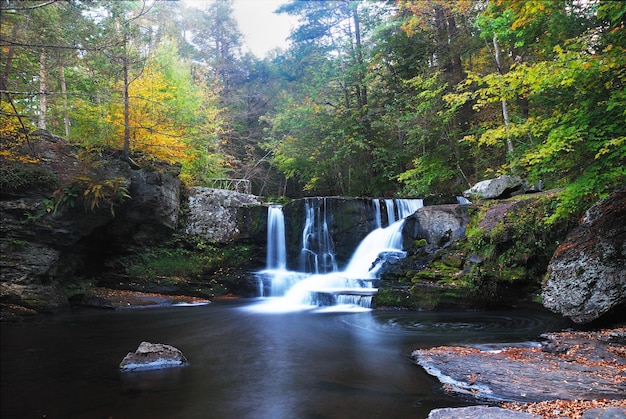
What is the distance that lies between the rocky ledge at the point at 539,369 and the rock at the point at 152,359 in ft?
11.4

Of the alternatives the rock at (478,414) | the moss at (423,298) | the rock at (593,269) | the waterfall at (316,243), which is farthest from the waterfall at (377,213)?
the rock at (478,414)

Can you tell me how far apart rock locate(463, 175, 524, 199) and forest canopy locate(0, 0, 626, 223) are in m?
0.31

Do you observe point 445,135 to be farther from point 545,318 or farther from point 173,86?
point 173,86

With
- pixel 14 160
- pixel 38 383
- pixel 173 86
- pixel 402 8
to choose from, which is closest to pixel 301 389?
pixel 38 383

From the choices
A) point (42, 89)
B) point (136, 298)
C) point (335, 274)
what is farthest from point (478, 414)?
point (42, 89)

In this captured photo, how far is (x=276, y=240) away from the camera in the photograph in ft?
45.5

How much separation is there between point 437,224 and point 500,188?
8.00 ft

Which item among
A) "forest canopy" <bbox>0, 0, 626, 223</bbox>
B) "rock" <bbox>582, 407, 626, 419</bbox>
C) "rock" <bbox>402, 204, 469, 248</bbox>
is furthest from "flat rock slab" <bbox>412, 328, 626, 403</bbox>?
"rock" <bbox>402, 204, 469, 248</bbox>

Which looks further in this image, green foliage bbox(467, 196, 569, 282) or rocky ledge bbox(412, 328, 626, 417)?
green foliage bbox(467, 196, 569, 282)

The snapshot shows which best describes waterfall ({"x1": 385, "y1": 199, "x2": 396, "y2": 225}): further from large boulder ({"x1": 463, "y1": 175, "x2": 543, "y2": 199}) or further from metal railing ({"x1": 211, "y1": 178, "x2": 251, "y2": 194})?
metal railing ({"x1": 211, "y1": 178, "x2": 251, "y2": 194})

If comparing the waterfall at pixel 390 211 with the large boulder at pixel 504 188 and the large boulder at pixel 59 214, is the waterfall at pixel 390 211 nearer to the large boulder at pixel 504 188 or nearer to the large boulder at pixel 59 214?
the large boulder at pixel 504 188

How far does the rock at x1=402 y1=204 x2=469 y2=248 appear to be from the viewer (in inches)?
426

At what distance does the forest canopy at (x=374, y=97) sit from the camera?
5.56 m

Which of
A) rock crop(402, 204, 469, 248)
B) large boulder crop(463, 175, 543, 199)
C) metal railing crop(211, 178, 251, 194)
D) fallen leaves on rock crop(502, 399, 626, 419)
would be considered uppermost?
metal railing crop(211, 178, 251, 194)
